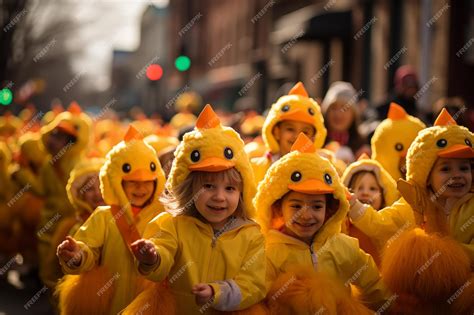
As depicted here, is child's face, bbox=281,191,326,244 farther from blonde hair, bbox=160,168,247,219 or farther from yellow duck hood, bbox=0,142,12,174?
Answer: yellow duck hood, bbox=0,142,12,174

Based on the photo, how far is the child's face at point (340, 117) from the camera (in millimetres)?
9180

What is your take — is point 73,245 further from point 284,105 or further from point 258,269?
point 284,105

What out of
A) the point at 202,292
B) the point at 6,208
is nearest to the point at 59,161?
the point at 6,208

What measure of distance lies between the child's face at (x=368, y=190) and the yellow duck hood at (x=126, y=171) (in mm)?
1398

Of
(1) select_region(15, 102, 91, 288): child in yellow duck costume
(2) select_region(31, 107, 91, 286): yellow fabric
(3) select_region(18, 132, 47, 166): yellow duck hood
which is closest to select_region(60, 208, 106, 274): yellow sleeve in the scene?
(2) select_region(31, 107, 91, 286): yellow fabric

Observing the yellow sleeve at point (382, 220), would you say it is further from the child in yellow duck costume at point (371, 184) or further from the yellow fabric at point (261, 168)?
the yellow fabric at point (261, 168)

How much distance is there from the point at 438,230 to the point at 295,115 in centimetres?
196

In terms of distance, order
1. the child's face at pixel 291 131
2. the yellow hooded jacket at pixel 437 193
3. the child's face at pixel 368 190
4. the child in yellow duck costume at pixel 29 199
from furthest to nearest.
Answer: the child in yellow duck costume at pixel 29 199 → the child's face at pixel 291 131 → the child's face at pixel 368 190 → the yellow hooded jacket at pixel 437 193

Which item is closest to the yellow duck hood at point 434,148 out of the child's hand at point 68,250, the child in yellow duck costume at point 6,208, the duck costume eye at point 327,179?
the duck costume eye at point 327,179

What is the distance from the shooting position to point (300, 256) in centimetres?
505

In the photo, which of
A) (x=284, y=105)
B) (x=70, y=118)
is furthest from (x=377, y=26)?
(x=284, y=105)

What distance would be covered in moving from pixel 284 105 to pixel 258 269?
244cm

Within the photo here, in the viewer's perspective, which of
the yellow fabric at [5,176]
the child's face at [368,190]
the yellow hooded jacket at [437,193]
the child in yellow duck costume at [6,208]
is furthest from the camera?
the yellow fabric at [5,176]

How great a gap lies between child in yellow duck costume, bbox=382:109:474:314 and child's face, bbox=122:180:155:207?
1.73 metres
